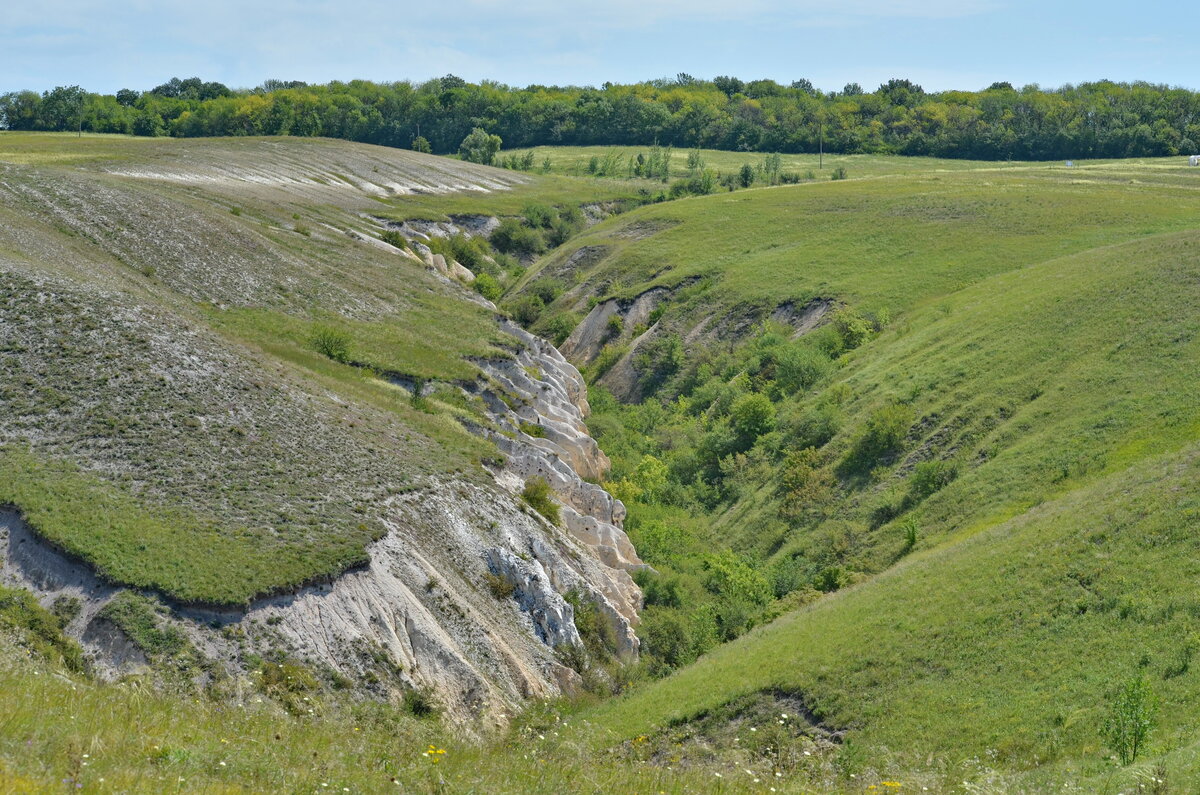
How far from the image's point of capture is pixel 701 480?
2399 inches

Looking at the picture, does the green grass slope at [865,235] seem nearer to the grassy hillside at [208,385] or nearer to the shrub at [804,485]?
the shrub at [804,485]

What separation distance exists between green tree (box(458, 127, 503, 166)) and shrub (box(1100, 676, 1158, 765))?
170988 millimetres

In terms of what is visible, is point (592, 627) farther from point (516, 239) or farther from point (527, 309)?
point (516, 239)

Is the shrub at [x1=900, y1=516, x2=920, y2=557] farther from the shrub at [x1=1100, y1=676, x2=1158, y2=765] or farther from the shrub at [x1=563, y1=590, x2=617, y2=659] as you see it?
the shrub at [x1=1100, y1=676, x2=1158, y2=765]

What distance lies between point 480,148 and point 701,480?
463ft

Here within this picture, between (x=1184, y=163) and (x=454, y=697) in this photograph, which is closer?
(x=454, y=697)

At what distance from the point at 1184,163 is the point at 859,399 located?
120 m

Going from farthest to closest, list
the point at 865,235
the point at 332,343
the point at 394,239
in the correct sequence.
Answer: the point at 865,235 → the point at 394,239 → the point at 332,343

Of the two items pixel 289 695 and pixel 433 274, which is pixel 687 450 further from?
pixel 289 695

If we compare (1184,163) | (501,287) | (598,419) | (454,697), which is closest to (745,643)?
(454,697)

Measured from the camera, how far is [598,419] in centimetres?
6806

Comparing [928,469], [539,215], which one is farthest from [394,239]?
[928,469]

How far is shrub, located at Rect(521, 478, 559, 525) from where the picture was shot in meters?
43.1

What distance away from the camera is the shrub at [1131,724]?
20.0 meters
